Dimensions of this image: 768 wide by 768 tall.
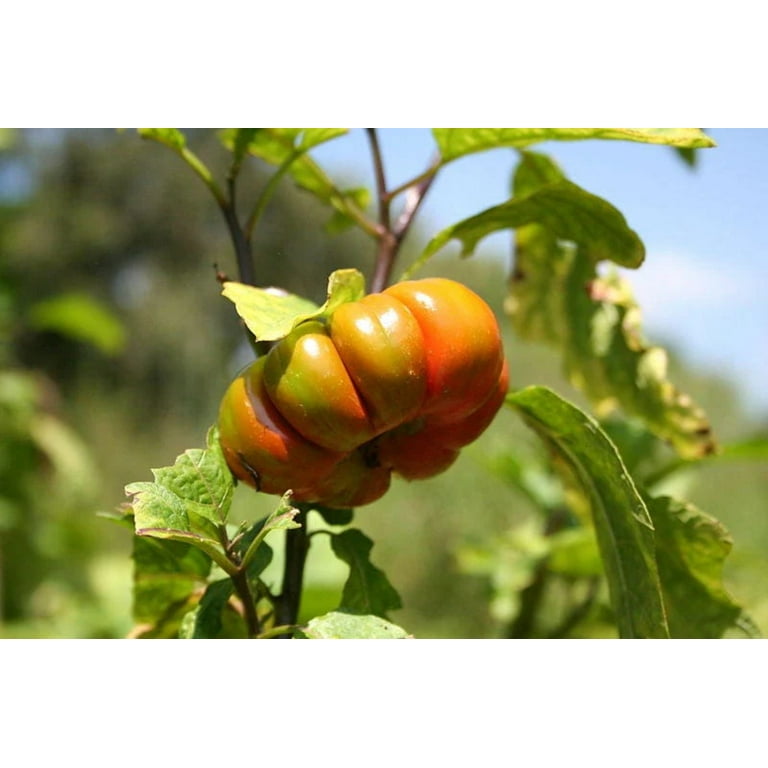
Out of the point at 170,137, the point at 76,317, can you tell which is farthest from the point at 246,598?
the point at 76,317

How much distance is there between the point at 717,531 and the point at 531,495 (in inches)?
35.2

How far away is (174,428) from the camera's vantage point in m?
8.67

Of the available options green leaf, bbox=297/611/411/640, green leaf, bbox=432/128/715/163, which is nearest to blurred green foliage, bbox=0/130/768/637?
green leaf, bbox=297/611/411/640

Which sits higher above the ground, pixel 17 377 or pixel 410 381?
pixel 410 381

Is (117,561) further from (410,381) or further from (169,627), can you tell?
(410,381)

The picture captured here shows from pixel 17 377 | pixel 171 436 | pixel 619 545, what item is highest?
pixel 619 545

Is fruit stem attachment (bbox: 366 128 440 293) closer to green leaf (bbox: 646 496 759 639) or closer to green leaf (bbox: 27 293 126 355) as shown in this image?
green leaf (bbox: 646 496 759 639)

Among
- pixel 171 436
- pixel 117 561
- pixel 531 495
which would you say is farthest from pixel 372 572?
pixel 171 436

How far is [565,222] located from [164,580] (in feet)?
1.40

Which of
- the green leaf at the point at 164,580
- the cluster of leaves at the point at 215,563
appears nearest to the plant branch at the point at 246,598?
the cluster of leaves at the point at 215,563

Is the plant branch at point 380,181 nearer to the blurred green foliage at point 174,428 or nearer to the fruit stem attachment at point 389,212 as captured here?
the fruit stem attachment at point 389,212

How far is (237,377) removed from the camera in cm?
59

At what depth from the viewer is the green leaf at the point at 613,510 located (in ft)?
2.05

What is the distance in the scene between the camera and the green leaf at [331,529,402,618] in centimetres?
67
